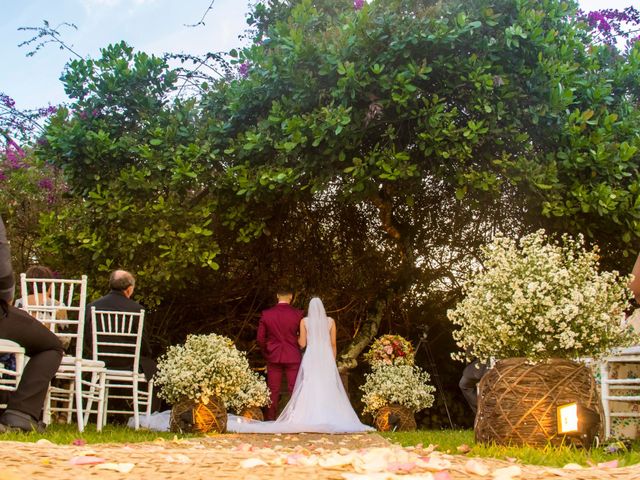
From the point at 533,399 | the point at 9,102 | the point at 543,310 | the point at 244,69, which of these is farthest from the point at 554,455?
the point at 9,102

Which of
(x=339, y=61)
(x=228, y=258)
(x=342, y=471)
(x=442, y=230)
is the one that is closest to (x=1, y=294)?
(x=342, y=471)

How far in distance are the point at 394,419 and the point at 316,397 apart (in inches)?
42.0

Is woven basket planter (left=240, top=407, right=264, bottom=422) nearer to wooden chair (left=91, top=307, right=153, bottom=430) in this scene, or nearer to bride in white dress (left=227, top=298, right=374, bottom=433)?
bride in white dress (left=227, top=298, right=374, bottom=433)

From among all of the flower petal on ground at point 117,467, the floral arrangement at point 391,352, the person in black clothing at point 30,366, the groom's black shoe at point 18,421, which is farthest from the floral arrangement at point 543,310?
the floral arrangement at point 391,352

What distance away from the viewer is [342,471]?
2834 mm

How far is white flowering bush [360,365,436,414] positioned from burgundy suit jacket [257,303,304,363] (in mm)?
1092

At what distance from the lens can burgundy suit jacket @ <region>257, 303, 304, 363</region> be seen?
9922 mm

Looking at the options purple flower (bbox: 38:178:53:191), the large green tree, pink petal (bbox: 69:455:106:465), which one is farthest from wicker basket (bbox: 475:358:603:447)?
purple flower (bbox: 38:178:53:191)

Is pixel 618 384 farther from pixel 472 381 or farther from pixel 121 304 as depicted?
pixel 121 304

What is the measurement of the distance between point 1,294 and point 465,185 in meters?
5.06

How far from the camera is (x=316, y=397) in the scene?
31.8ft

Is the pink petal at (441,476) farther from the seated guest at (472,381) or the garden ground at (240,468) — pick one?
the seated guest at (472,381)

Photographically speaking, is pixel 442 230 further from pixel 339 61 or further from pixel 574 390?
pixel 574 390

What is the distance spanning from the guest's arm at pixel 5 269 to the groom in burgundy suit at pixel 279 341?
514cm
